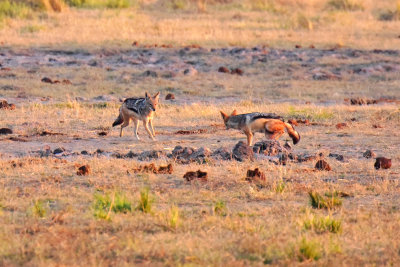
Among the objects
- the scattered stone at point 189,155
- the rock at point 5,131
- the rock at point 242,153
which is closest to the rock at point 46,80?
the rock at point 5,131

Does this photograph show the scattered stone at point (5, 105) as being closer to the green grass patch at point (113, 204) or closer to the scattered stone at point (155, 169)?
the scattered stone at point (155, 169)

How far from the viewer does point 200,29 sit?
27156mm

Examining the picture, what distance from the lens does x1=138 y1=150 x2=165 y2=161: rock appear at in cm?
1040

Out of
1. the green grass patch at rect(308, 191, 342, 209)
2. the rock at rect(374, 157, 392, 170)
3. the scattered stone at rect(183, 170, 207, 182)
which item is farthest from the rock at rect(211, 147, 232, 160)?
the green grass patch at rect(308, 191, 342, 209)

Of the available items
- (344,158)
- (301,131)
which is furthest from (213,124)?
(344,158)

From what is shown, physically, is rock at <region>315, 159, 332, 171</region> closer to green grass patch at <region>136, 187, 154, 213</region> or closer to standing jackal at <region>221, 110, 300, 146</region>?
standing jackal at <region>221, 110, 300, 146</region>

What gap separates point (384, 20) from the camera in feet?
103

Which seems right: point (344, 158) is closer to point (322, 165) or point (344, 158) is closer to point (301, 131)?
point (322, 165)

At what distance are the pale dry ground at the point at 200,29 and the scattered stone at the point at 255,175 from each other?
15.7 metres

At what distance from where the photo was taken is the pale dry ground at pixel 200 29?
24766mm

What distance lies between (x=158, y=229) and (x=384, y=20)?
26404 mm

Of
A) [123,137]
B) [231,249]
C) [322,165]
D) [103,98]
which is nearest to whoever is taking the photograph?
[231,249]

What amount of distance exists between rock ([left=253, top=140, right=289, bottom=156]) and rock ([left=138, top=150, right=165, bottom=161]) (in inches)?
47.2

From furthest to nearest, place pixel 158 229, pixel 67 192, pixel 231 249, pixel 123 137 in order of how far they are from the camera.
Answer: pixel 123 137
pixel 67 192
pixel 158 229
pixel 231 249
